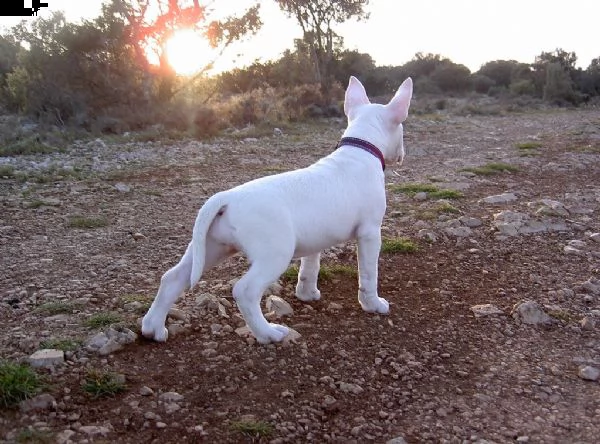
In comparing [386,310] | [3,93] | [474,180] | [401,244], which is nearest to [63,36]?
[3,93]

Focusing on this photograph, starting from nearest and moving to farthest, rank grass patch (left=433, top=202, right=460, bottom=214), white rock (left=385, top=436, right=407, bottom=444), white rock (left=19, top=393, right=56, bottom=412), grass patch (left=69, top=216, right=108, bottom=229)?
white rock (left=385, top=436, right=407, bottom=444) → white rock (left=19, top=393, right=56, bottom=412) → grass patch (left=69, top=216, right=108, bottom=229) → grass patch (left=433, top=202, right=460, bottom=214)

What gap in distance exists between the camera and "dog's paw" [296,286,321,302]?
449cm

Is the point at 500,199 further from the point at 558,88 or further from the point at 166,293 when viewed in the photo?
the point at 558,88

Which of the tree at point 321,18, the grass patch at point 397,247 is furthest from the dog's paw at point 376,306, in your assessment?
the tree at point 321,18

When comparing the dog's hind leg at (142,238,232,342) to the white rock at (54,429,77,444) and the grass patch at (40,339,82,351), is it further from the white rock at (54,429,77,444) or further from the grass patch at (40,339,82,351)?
the white rock at (54,429,77,444)

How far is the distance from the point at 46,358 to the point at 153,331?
0.63 m

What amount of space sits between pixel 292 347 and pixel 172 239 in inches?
101

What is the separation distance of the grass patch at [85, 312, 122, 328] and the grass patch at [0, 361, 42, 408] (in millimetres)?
698

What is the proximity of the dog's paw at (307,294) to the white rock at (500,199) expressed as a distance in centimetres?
372

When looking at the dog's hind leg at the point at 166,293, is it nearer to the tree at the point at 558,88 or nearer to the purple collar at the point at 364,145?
the purple collar at the point at 364,145

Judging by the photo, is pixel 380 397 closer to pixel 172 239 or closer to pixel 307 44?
pixel 172 239

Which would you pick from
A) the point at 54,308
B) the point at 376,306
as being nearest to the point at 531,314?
the point at 376,306

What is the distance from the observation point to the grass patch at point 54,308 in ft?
13.1

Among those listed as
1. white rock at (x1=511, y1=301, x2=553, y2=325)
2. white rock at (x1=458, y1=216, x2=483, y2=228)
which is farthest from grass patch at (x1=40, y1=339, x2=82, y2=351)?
Answer: white rock at (x1=458, y1=216, x2=483, y2=228)
